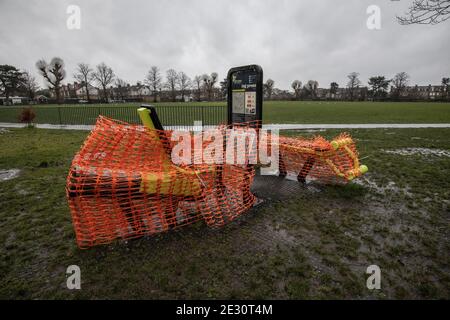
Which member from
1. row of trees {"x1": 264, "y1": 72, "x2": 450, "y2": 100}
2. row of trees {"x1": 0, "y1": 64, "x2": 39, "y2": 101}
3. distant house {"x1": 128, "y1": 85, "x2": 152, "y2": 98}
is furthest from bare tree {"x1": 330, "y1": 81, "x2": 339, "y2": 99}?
row of trees {"x1": 0, "y1": 64, "x2": 39, "y2": 101}

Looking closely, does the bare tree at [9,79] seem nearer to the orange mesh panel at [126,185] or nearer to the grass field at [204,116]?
the grass field at [204,116]

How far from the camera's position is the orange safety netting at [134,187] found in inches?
122

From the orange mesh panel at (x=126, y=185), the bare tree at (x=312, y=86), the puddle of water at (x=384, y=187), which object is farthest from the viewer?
the bare tree at (x=312, y=86)

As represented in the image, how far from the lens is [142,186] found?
3213 millimetres

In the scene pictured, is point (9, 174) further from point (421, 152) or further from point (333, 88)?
point (333, 88)

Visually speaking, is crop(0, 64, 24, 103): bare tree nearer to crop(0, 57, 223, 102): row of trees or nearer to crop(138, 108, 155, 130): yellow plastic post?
crop(0, 57, 223, 102): row of trees

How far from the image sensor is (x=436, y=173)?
6.21 meters

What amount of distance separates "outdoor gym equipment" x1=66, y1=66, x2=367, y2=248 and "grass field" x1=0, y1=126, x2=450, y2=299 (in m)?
0.23

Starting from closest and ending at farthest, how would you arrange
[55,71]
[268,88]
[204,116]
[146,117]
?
[146,117], [204,116], [55,71], [268,88]

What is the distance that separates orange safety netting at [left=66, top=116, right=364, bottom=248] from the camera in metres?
3.11

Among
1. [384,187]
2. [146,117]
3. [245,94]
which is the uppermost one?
[245,94]

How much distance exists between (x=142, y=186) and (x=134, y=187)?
0.09 meters

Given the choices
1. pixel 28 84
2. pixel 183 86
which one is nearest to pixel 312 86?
pixel 183 86

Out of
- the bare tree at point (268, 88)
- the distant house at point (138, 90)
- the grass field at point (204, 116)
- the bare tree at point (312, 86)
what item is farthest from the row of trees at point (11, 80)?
the bare tree at point (312, 86)
